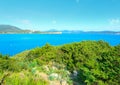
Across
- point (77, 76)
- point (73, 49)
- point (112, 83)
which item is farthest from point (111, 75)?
point (73, 49)

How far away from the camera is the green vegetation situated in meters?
7.52

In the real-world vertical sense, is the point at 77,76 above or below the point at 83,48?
below

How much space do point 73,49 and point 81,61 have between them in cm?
79

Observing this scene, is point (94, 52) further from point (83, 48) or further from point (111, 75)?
point (111, 75)

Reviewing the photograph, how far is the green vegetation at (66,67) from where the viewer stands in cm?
752

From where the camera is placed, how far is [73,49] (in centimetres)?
1030

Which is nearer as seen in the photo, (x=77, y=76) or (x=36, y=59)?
(x=77, y=76)

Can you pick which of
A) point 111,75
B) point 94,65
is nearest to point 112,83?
point 111,75

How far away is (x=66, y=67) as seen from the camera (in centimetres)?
969

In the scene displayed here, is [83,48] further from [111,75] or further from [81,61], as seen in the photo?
[111,75]

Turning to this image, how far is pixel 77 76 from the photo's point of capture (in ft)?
29.7

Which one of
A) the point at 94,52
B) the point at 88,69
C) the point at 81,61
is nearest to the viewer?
the point at 88,69

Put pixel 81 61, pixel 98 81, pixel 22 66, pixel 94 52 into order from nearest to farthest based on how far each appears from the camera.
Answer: pixel 98 81 → pixel 22 66 → pixel 81 61 → pixel 94 52

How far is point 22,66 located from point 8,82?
279 centimetres
